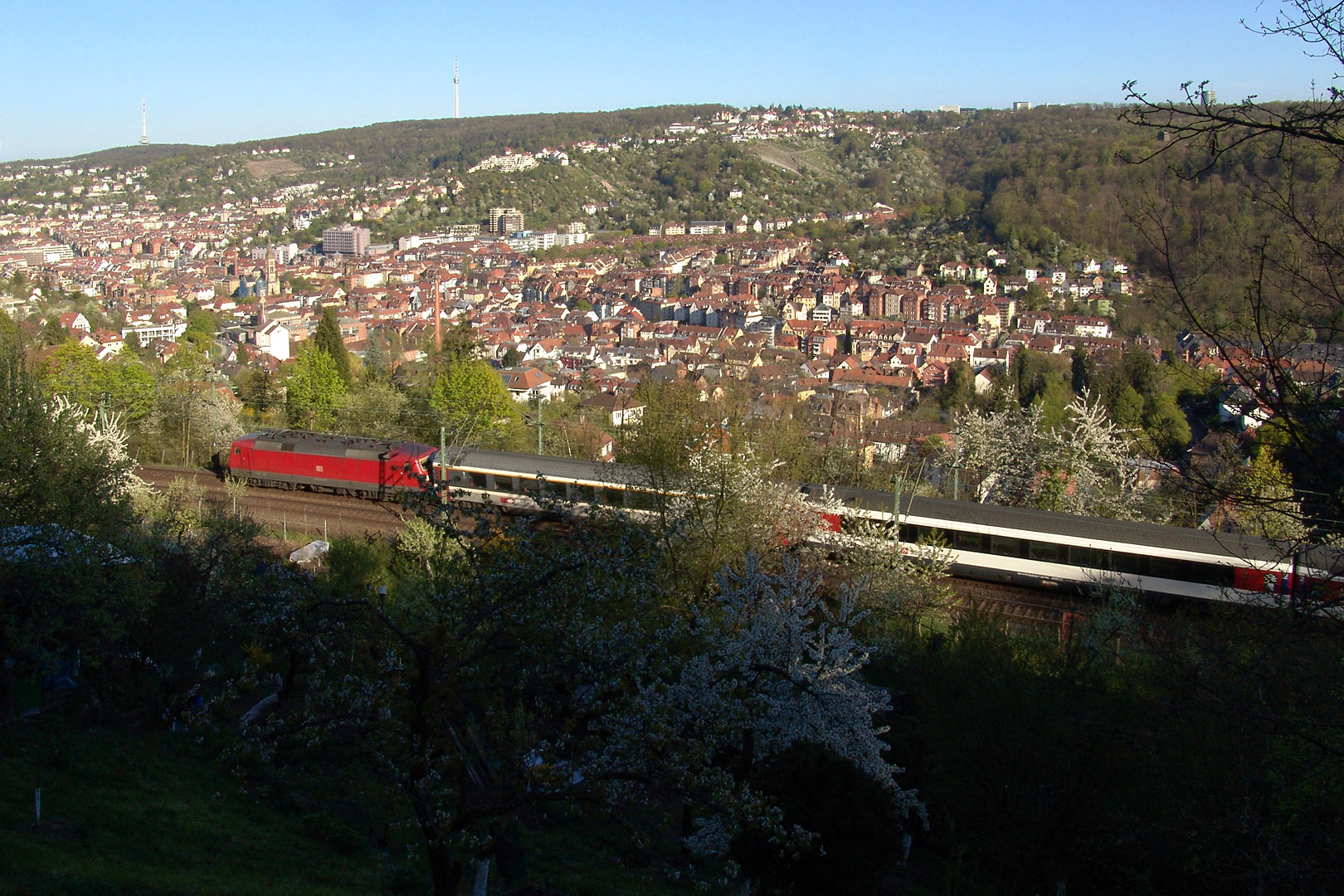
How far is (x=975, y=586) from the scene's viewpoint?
10273mm

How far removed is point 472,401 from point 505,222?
2993 inches

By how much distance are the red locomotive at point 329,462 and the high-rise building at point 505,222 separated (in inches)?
3076

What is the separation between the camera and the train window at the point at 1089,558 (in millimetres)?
9711

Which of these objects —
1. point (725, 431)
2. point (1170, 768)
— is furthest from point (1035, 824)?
point (725, 431)

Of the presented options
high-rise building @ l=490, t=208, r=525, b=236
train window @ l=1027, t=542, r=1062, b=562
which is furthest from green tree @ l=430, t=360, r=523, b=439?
high-rise building @ l=490, t=208, r=525, b=236

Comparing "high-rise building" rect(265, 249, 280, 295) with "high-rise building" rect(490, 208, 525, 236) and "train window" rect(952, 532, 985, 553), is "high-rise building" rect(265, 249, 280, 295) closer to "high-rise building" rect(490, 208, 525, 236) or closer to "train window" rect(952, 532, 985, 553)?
"high-rise building" rect(490, 208, 525, 236)

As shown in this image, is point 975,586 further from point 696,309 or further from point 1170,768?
point 696,309

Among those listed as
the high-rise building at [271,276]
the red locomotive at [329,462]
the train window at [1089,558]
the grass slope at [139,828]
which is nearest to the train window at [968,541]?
the train window at [1089,558]

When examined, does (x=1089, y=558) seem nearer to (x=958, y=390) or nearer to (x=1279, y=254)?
(x=1279, y=254)

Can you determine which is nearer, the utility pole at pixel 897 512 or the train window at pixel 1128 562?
the train window at pixel 1128 562

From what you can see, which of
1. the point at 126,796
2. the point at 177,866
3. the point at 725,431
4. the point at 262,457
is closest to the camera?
the point at 177,866

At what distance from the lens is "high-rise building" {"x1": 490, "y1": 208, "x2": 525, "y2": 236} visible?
3509 inches

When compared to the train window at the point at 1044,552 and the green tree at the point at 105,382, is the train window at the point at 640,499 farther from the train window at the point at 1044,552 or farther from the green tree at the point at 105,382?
the green tree at the point at 105,382

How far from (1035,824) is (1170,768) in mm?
688
